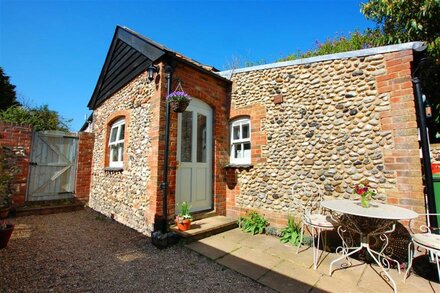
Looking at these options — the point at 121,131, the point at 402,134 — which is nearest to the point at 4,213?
the point at 121,131

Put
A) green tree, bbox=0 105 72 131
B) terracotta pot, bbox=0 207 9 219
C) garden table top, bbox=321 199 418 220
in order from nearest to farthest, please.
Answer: garden table top, bbox=321 199 418 220 < terracotta pot, bbox=0 207 9 219 < green tree, bbox=0 105 72 131

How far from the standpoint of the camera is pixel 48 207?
611 cm

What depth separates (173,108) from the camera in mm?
4102

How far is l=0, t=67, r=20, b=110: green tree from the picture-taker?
12.0m

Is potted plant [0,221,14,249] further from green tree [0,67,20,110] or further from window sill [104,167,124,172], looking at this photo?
green tree [0,67,20,110]

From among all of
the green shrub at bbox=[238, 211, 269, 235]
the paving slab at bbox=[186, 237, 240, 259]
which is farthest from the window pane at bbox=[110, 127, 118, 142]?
the green shrub at bbox=[238, 211, 269, 235]

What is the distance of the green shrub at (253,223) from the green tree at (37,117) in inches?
313

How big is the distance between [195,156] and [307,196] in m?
2.56

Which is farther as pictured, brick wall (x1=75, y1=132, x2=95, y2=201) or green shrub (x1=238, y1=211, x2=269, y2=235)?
brick wall (x1=75, y1=132, x2=95, y2=201)

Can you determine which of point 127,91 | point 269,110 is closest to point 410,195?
point 269,110

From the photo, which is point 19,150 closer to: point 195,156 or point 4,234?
point 4,234

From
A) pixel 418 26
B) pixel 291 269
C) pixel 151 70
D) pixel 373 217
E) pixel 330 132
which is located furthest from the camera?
pixel 418 26

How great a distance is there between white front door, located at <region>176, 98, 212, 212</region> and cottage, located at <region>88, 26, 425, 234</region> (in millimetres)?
24

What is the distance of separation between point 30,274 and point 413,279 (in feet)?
16.5
